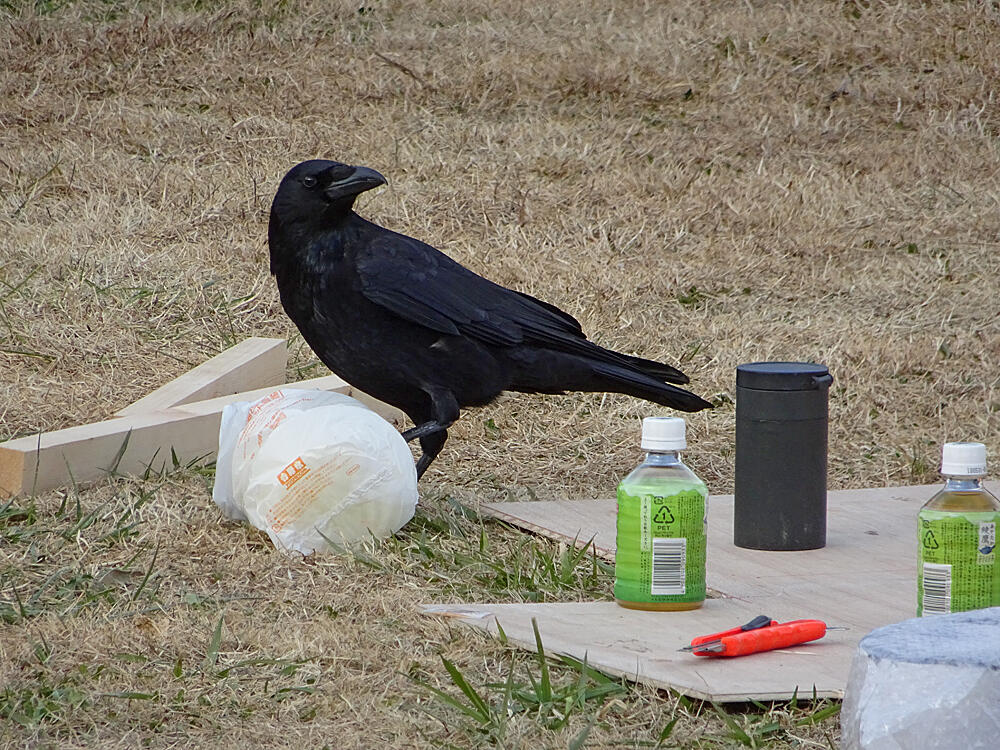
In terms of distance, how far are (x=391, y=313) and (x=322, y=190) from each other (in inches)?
15.8

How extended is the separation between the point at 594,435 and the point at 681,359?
0.86m

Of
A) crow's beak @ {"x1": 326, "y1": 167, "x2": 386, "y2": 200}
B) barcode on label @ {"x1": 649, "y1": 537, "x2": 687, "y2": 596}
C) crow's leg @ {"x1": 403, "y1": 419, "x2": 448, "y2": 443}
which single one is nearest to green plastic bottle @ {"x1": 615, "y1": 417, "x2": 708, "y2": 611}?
barcode on label @ {"x1": 649, "y1": 537, "x2": 687, "y2": 596}

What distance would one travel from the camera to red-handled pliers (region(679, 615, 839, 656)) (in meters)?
2.53

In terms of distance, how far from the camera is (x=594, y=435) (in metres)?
4.90

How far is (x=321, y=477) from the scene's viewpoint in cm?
332

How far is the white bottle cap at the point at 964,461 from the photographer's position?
2.44 metres

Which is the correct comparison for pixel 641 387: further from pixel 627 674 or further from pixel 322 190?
pixel 627 674

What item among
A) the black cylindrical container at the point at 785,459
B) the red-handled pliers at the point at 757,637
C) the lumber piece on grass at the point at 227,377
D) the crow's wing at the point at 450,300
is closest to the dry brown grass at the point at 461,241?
the red-handled pliers at the point at 757,637

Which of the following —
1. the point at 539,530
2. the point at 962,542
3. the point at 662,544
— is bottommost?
the point at 539,530

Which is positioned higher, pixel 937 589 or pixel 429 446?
pixel 937 589

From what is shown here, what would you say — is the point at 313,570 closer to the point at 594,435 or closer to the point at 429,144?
the point at 594,435

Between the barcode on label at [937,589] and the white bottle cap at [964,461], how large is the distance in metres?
0.17

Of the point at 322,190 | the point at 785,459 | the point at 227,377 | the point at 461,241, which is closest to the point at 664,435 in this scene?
the point at 785,459

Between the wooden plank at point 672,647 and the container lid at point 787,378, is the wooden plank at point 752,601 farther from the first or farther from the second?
the container lid at point 787,378
